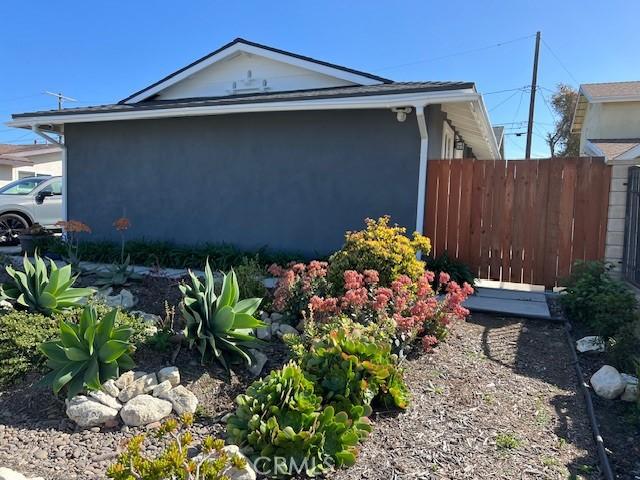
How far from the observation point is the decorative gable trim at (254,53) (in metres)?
8.79

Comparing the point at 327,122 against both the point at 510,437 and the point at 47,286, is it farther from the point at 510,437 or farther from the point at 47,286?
the point at 510,437

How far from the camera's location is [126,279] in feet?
20.1

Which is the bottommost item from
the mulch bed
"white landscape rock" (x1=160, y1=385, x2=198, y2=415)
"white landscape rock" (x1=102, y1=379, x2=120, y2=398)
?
the mulch bed

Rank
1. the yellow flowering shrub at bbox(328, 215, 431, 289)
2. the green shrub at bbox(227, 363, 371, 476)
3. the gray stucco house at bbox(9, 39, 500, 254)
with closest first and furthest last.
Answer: the green shrub at bbox(227, 363, 371, 476)
the yellow flowering shrub at bbox(328, 215, 431, 289)
the gray stucco house at bbox(9, 39, 500, 254)

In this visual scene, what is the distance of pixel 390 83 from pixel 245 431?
7275 mm

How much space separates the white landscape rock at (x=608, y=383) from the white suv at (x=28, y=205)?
11233 mm

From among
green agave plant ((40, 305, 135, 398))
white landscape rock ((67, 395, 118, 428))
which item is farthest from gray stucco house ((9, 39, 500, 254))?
white landscape rock ((67, 395, 118, 428))

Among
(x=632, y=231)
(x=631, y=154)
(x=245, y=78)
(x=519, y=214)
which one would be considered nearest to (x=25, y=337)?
(x=519, y=214)

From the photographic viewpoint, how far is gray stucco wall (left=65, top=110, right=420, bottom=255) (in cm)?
714

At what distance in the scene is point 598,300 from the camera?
492 centimetres

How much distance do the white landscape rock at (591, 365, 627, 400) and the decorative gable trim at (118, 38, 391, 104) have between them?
6.42 metres

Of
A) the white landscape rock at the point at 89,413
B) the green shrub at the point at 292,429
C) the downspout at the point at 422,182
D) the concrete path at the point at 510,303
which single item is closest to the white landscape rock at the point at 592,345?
the concrete path at the point at 510,303

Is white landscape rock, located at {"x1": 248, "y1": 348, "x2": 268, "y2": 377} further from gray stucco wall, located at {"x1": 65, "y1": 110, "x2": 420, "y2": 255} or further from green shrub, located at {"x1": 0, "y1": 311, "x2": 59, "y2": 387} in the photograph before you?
gray stucco wall, located at {"x1": 65, "y1": 110, "x2": 420, "y2": 255}

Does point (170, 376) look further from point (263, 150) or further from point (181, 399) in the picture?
point (263, 150)
